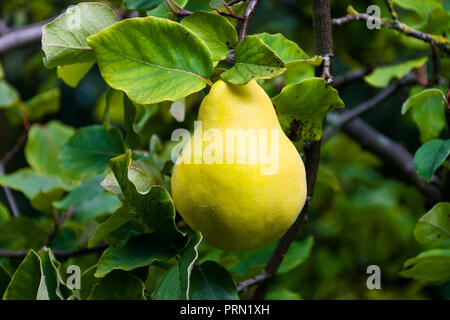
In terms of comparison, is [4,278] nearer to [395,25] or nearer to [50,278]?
[50,278]

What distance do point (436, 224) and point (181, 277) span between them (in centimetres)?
38

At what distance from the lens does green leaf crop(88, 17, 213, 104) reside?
1.67ft

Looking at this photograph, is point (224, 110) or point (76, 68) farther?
point (76, 68)

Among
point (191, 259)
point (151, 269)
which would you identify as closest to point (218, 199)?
point (191, 259)

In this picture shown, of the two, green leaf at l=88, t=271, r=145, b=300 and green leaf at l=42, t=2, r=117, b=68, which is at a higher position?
green leaf at l=42, t=2, r=117, b=68

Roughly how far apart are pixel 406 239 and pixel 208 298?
43.0 inches

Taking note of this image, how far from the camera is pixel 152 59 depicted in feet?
1.72

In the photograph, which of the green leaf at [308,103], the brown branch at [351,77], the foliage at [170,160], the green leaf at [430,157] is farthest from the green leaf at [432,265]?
the brown branch at [351,77]

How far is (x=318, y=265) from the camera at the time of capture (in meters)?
1.52

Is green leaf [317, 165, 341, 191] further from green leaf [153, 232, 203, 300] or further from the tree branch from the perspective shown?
the tree branch

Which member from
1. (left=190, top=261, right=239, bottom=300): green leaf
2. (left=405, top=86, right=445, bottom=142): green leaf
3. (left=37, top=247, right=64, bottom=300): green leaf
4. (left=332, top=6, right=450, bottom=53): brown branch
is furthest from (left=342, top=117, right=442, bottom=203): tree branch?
(left=37, top=247, right=64, bottom=300): green leaf

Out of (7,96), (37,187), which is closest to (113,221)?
(37,187)

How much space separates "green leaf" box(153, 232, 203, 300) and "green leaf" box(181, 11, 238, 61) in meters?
0.21

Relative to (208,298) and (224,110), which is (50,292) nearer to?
(208,298)
